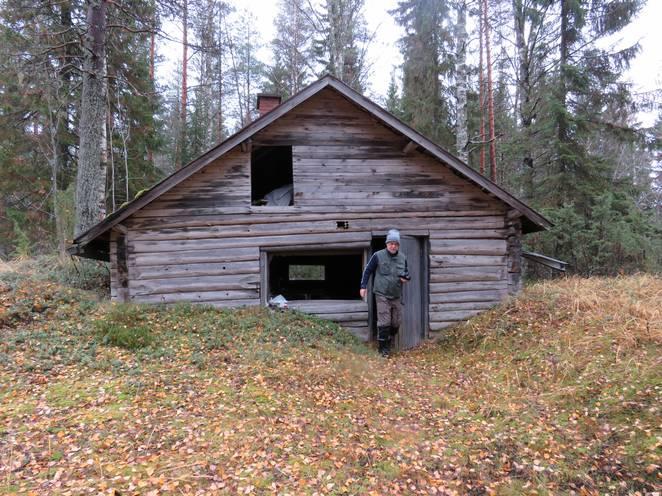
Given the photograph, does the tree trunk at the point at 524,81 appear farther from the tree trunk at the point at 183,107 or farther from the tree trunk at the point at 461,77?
the tree trunk at the point at 183,107

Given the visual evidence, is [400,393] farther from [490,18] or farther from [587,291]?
[490,18]

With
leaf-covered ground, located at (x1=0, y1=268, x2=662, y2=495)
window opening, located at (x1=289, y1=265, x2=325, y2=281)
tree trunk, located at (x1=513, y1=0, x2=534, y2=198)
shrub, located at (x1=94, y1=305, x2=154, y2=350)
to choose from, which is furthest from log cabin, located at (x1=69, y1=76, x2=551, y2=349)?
window opening, located at (x1=289, y1=265, x2=325, y2=281)

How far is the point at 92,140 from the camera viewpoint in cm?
973

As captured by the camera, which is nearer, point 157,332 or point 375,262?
point 157,332

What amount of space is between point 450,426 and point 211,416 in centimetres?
280

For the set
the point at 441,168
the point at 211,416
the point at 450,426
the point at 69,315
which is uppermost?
the point at 441,168

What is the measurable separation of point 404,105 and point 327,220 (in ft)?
37.0

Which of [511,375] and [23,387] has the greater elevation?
[23,387]

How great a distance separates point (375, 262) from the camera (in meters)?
7.78

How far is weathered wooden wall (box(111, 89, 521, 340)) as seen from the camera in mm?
8250

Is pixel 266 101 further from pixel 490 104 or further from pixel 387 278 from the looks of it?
pixel 490 104

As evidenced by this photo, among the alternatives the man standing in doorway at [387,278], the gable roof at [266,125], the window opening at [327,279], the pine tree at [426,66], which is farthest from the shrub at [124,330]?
the pine tree at [426,66]

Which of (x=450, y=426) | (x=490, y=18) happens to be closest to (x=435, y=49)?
(x=490, y=18)

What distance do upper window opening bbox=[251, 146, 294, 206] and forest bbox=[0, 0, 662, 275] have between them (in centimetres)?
289
